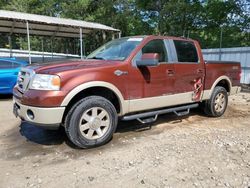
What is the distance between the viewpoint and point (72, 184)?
332cm

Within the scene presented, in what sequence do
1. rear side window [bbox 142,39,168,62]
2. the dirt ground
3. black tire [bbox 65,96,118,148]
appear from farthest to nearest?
rear side window [bbox 142,39,168,62], black tire [bbox 65,96,118,148], the dirt ground

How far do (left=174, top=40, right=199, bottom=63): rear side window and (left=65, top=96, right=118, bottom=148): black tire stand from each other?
1.98 m

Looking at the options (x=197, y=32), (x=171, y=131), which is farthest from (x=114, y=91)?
(x=197, y=32)

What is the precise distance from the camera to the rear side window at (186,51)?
18.7ft

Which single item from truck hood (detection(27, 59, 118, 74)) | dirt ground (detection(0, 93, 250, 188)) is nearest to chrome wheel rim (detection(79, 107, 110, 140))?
dirt ground (detection(0, 93, 250, 188))

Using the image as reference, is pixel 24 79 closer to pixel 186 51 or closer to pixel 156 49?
pixel 156 49

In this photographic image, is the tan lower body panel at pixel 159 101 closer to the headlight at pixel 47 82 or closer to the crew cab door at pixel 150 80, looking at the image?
the crew cab door at pixel 150 80

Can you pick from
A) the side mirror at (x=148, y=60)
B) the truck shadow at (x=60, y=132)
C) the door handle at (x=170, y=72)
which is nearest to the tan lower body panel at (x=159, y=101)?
the door handle at (x=170, y=72)

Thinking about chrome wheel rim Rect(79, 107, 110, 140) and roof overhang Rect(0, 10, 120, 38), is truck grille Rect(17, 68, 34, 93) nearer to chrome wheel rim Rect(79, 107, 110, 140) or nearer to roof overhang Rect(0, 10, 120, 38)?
chrome wheel rim Rect(79, 107, 110, 140)

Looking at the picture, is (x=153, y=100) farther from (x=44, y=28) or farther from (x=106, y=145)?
(x=44, y=28)

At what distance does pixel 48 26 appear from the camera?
56.9ft

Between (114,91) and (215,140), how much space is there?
196 cm

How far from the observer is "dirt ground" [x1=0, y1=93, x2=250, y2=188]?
3.41 m

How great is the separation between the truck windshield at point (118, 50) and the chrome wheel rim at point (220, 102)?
264 centimetres
